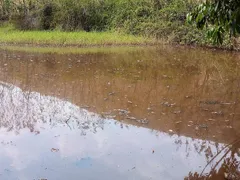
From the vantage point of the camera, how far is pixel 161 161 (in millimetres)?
4758

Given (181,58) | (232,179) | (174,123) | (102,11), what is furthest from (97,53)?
(232,179)

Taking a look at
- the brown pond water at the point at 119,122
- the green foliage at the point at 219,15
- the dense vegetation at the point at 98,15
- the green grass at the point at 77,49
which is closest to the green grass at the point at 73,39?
the green grass at the point at 77,49

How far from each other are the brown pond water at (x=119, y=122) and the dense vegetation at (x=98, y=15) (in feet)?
27.1

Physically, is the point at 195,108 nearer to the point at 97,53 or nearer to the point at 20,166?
the point at 20,166

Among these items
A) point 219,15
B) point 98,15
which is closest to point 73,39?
point 98,15

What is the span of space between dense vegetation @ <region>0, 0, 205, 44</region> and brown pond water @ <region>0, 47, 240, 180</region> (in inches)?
326

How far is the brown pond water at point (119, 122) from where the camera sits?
15.1 ft

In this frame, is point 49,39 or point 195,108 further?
point 49,39

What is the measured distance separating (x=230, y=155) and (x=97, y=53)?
37.4ft

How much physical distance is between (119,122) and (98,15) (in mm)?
17135

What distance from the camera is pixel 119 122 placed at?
21.2 ft

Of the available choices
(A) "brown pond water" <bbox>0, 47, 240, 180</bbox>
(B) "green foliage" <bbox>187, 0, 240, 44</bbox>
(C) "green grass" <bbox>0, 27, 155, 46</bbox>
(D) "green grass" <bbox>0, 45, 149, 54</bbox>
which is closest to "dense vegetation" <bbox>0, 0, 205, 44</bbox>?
(C) "green grass" <bbox>0, 27, 155, 46</bbox>

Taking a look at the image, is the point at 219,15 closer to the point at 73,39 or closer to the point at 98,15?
the point at 73,39

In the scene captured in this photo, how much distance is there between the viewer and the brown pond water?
4605mm
